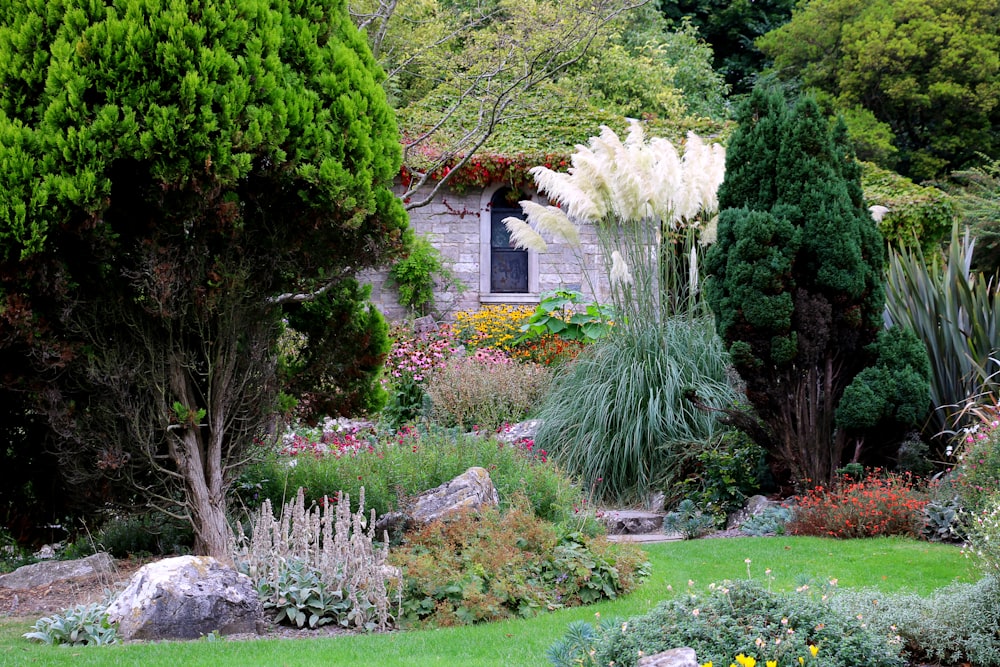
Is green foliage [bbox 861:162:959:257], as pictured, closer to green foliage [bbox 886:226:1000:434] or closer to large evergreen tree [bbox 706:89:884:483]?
green foliage [bbox 886:226:1000:434]

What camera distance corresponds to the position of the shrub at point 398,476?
6328 millimetres

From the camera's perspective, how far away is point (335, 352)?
6.27 meters

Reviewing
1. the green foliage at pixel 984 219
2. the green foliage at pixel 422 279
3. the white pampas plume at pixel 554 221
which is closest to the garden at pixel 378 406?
the white pampas plume at pixel 554 221

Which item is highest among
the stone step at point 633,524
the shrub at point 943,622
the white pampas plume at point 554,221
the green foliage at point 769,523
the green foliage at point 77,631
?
the white pampas plume at point 554,221

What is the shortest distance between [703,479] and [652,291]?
6.48 ft

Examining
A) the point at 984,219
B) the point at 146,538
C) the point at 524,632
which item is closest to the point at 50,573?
the point at 146,538

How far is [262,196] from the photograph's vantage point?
17.0 feet

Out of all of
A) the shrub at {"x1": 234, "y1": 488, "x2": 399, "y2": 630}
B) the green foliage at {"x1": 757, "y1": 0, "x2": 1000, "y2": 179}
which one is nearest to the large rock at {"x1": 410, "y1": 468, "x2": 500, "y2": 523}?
the shrub at {"x1": 234, "y1": 488, "x2": 399, "y2": 630}

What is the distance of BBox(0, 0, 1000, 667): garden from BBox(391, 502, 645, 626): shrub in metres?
0.02

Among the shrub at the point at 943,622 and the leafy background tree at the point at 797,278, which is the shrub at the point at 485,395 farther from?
the shrub at the point at 943,622

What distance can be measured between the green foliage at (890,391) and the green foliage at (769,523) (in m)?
0.82

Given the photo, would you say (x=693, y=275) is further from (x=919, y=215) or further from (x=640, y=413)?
(x=919, y=215)

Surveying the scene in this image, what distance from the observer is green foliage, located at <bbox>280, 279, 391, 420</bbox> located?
6.24 metres

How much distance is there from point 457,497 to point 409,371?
6511 millimetres
